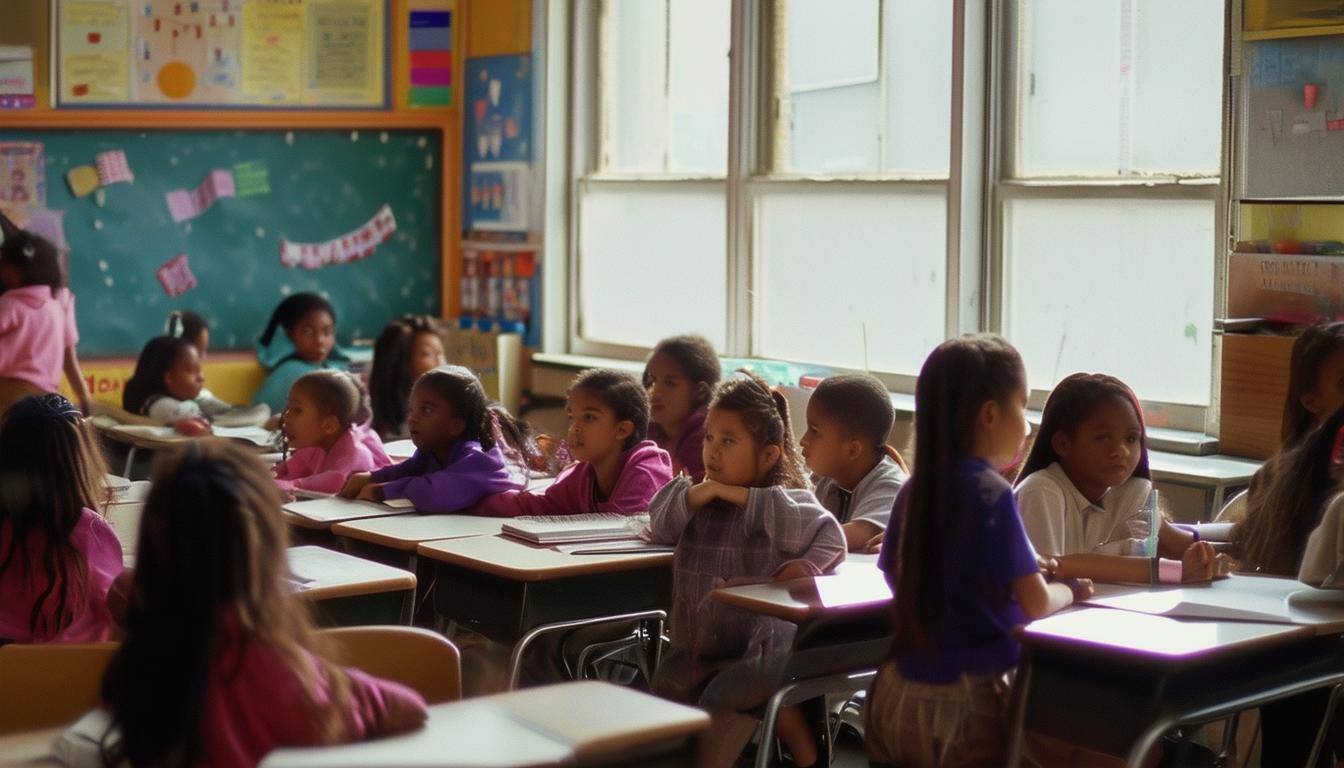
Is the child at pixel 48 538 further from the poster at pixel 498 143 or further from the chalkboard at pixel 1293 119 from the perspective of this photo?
the poster at pixel 498 143

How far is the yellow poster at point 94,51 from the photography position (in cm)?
630

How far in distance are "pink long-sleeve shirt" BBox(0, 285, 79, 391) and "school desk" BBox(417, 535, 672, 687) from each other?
297cm

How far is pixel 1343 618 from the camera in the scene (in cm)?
280

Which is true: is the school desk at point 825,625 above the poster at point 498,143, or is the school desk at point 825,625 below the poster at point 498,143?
below

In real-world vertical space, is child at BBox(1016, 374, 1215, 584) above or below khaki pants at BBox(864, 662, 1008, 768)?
above

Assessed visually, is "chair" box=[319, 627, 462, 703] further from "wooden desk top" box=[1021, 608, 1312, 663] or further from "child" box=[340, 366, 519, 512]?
"child" box=[340, 366, 519, 512]

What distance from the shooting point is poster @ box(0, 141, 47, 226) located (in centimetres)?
624

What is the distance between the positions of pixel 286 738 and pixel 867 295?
3.77 meters

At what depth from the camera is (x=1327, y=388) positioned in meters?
3.44

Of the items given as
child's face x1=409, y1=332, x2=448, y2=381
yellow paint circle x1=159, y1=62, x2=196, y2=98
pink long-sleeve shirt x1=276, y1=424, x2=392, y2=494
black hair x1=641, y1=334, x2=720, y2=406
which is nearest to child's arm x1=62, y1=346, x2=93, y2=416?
yellow paint circle x1=159, y1=62, x2=196, y2=98

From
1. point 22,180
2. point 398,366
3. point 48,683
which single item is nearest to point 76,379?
point 22,180

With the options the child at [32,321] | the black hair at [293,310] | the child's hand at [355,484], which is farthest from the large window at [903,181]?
the child at [32,321]

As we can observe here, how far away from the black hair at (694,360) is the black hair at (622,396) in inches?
16.4

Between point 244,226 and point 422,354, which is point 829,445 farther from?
point 244,226
